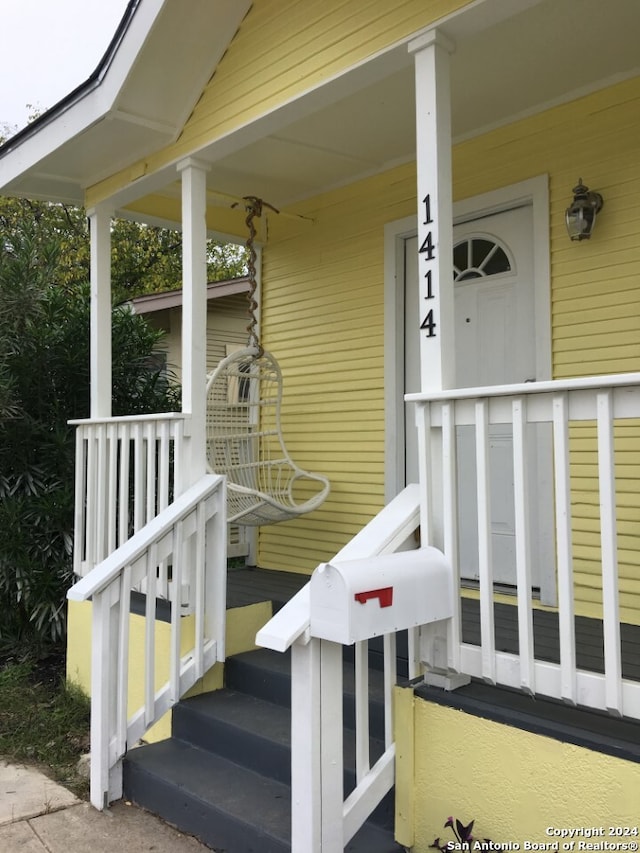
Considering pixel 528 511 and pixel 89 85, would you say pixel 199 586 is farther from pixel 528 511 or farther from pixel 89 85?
pixel 89 85

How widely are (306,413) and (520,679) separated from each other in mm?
2880

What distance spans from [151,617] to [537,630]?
1.54m

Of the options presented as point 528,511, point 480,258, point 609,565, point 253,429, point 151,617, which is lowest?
point 151,617

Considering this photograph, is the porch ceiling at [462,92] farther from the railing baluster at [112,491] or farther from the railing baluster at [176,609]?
the railing baluster at [176,609]

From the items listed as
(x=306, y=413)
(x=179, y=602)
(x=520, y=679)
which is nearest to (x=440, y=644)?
(x=520, y=679)

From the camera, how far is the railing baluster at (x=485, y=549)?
6.75ft

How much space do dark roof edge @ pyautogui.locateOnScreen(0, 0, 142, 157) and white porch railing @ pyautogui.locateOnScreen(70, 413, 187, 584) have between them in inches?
62.1

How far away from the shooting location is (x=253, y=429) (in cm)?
→ 481

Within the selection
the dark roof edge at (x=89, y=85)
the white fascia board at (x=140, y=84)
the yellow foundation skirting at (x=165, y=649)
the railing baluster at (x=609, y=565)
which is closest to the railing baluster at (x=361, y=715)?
the railing baluster at (x=609, y=565)

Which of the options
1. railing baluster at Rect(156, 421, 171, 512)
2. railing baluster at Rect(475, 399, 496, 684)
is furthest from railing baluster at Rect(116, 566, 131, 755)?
railing baluster at Rect(475, 399, 496, 684)

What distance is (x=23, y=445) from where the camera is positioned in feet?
14.9

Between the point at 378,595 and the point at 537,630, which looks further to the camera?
the point at 537,630

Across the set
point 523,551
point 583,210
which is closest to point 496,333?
point 583,210

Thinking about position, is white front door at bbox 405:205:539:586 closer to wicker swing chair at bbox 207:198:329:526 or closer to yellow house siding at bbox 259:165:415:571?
yellow house siding at bbox 259:165:415:571
